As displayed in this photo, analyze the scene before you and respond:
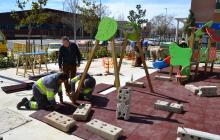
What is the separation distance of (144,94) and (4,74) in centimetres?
641

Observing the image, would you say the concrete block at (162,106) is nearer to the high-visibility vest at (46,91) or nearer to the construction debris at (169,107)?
the construction debris at (169,107)

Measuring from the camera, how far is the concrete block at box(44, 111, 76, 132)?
5273 mm

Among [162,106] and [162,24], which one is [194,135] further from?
[162,24]

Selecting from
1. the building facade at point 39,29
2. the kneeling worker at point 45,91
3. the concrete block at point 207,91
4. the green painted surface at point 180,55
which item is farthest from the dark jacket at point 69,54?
the building facade at point 39,29

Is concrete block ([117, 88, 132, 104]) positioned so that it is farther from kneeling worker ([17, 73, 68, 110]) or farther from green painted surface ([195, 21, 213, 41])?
green painted surface ([195, 21, 213, 41])

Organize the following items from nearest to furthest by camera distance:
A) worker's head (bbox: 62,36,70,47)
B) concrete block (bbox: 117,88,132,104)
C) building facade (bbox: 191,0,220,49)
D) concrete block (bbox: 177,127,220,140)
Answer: concrete block (bbox: 177,127,220,140) < concrete block (bbox: 117,88,132,104) < worker's head (bbox: 62,36,70,47) < building facade (bbox: 191,0,220,49)

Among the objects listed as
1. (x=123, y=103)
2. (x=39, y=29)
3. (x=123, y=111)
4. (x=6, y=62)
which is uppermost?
(x=39, y=29)

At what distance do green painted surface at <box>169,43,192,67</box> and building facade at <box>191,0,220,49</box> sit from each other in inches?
1002

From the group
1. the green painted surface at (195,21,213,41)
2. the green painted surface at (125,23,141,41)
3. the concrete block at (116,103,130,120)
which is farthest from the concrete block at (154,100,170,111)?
the green painted surface at (195,21,213,41)

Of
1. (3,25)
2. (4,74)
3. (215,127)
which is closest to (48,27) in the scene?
(3,25)

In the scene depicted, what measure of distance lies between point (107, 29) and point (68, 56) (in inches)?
64.0

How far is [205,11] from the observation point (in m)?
35.3

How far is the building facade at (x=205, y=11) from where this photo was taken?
33550mm

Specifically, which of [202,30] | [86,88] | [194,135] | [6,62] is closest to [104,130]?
[194,135]
